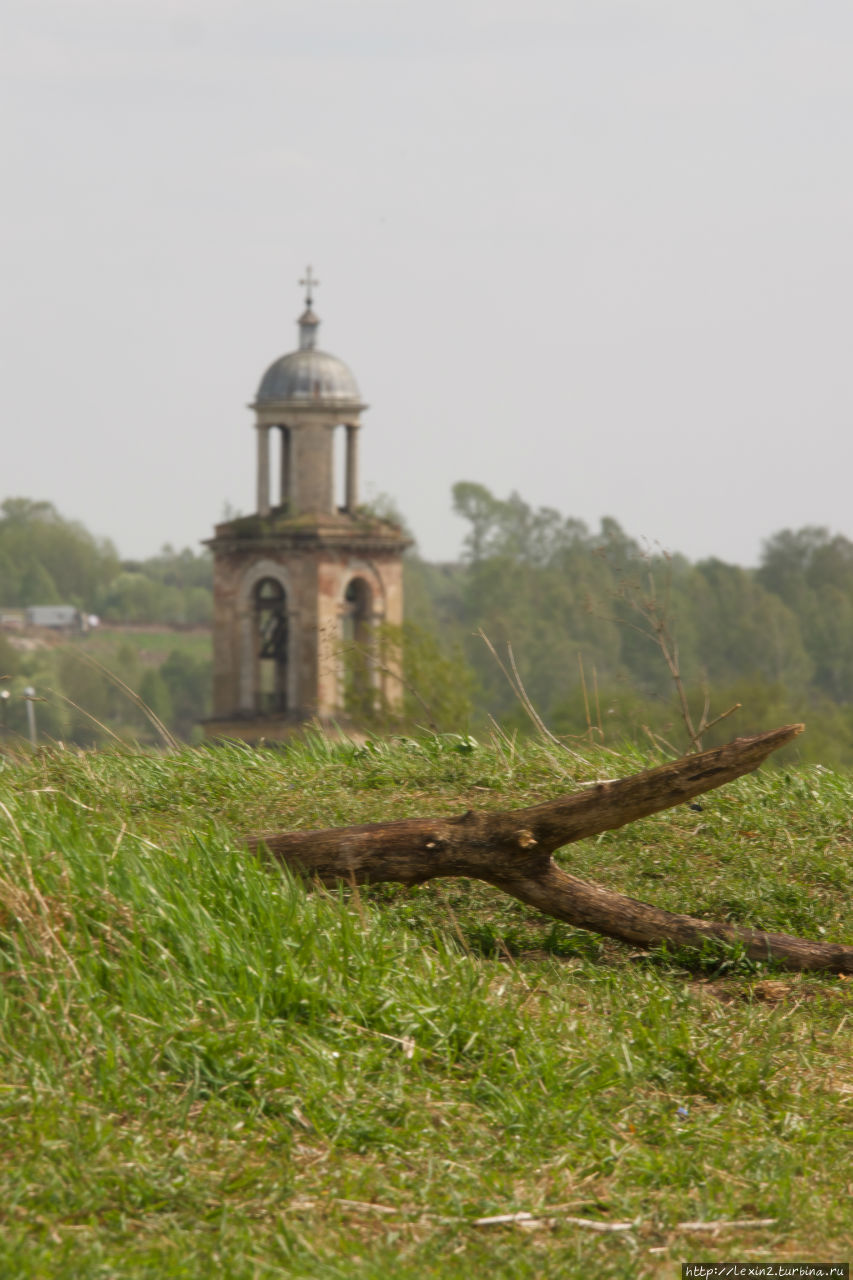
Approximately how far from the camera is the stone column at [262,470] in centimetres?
3478

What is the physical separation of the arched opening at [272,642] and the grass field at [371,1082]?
30644mm

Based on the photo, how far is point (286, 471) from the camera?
35.3m

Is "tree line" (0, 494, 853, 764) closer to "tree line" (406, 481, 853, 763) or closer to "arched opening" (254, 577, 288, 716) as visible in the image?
"tree line" (406, 481, 853, 763)

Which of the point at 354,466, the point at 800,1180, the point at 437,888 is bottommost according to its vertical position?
the point at 800,1180

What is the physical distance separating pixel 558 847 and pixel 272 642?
32193mm

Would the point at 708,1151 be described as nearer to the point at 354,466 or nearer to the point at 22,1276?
the point at 22,1276

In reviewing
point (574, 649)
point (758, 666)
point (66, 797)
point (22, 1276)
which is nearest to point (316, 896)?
point (66, 797)

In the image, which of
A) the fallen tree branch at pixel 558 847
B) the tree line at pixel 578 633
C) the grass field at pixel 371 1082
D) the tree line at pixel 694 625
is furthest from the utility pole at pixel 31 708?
the tree line at pixel 694 625

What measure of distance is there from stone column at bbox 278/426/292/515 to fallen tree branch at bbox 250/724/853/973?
99.4 feet

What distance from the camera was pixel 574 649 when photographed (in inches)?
2773

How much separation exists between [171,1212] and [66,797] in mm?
2657

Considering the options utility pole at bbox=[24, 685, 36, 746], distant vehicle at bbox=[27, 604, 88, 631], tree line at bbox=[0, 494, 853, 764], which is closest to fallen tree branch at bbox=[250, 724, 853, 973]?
utility pole at bbox=[24, 685, 36, 746]

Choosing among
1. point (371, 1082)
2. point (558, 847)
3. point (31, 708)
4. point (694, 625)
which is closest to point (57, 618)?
point (694, 625)

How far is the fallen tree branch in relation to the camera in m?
5.08
